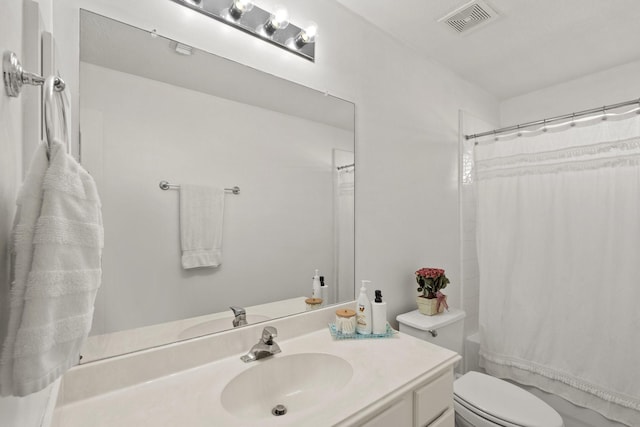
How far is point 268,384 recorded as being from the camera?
109 centimetres

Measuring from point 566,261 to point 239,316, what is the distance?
6.20 ft

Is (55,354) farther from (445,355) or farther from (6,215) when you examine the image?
(445,355)

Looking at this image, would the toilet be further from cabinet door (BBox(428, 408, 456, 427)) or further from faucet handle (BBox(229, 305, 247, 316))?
faucet handle (BBox(229, 305, 247, 316))

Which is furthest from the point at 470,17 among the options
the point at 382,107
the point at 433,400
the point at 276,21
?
the point at 433,400

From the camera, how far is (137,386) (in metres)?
0.96

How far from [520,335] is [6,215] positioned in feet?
8.07

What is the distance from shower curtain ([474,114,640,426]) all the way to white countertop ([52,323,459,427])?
116 centimetres

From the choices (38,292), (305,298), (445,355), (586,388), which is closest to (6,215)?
(38,292)

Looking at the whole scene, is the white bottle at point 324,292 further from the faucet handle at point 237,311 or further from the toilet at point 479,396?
the toilet at point 479,396

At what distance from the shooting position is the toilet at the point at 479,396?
141 centimetres

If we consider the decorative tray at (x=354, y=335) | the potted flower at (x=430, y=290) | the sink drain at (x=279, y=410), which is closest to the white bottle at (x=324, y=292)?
the decorative tray at (x=354, y=335)

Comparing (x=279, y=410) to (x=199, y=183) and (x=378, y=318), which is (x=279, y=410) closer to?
(x=378, y=318)

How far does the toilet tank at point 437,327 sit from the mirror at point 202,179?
15.2 inches

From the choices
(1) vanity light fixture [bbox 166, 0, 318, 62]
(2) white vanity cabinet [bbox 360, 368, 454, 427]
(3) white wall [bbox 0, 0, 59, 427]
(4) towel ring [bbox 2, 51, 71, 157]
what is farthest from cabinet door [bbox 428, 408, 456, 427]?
(1) vanity light fixture [bbox 166, 0, 318, 62]
